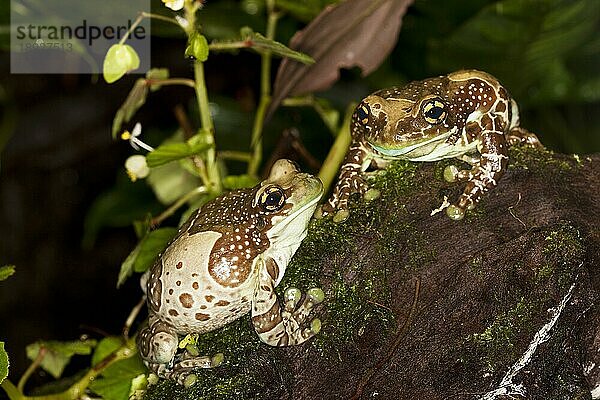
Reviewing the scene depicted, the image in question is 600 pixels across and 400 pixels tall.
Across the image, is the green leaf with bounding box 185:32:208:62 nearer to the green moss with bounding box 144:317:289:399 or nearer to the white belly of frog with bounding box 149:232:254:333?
the white belly of frog with bounding box 149:232:254:333

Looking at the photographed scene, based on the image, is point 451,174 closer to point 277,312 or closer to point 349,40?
point 277,312

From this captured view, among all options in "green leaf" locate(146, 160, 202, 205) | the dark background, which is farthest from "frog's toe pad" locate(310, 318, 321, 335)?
the dark background

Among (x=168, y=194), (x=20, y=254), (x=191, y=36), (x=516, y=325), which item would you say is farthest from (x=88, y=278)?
(x=516, y=325)

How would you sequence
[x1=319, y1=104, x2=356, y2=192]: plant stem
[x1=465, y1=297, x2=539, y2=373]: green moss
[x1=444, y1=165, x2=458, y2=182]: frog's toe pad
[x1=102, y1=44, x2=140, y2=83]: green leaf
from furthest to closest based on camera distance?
1. [x1=319, y1=104, x2=356, y2=192]: plant stem
2. [x1=102, y1=44, x2=140, y2=83]: green leaf
3. [x1=444, y1=165, x2=458, y2=182]: frog's toe pad
4. [x1=465, y1=297, x2=539, y2=373]: green moss

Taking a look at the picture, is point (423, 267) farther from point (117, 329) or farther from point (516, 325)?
point (117, 329)

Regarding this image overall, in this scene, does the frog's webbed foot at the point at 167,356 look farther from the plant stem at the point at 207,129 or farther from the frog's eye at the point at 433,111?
the frog's eye at the point at 433,111

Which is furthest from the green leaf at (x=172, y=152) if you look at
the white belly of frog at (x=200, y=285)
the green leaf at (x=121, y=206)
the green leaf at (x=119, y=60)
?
the green leaf at (x=121, y=206)

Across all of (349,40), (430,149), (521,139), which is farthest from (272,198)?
(349,40)
